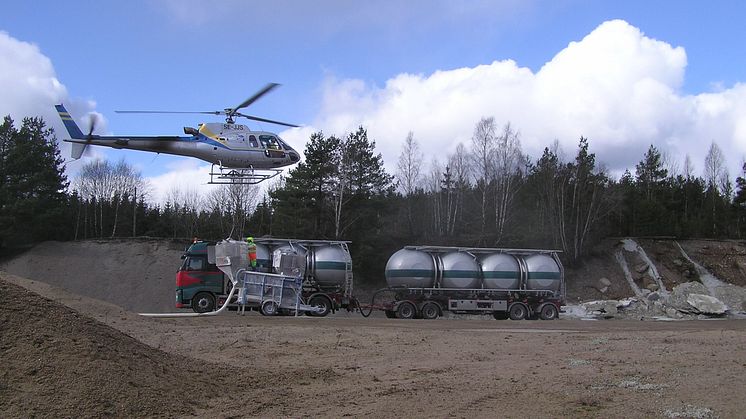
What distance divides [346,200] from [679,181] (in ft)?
146

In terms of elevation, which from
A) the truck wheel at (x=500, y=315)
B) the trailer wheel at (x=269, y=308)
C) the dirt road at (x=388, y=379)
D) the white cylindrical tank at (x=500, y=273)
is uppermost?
the white cylindrical tank at (x=500, y=273)

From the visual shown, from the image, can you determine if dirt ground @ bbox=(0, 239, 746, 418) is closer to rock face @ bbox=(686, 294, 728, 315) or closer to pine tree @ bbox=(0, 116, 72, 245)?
rock face @ bbox=(686, 294, 728, 315)

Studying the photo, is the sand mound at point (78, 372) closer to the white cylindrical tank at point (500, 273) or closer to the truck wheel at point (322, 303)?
the truck wheel at point (322, 303)

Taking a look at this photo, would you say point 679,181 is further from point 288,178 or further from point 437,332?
point 437,332

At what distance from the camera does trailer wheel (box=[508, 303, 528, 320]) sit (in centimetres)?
3034

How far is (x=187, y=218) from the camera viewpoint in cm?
6309

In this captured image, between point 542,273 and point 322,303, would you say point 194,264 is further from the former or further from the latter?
point 542,273

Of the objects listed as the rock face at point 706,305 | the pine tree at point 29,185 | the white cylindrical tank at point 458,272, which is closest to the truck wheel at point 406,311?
the white cylindrical tank at point 458,272

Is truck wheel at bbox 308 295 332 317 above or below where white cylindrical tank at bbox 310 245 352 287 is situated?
below

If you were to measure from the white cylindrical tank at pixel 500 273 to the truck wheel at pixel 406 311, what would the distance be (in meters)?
3.93

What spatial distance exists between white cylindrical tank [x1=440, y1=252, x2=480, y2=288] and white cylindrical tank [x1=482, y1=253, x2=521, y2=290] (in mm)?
499

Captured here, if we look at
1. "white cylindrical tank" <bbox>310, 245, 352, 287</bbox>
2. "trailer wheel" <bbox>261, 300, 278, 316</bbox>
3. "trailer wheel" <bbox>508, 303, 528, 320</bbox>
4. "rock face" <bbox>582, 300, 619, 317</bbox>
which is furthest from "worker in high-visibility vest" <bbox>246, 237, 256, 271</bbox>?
"rock face" <bbox>582, 300, 619, 317</bbox>

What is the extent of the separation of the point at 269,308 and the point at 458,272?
9447 mm

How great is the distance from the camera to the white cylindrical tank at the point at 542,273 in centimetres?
3062
